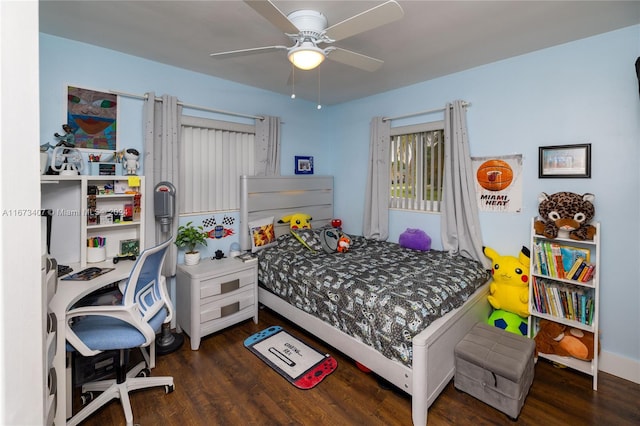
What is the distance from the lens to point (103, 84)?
2.62 meters

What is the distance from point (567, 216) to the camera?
2361mm

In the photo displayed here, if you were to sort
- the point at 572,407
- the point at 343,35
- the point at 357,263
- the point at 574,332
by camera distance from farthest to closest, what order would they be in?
the point at 357,263, the point at 574,332, the point at 572,407, the point at 343,35

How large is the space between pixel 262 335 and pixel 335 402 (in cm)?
107

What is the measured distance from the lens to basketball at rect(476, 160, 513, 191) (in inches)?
112

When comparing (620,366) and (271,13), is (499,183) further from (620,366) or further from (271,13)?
(271,13)

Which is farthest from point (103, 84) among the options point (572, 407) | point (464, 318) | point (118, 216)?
point (572, 407)

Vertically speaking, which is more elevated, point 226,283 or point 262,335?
point 226,283

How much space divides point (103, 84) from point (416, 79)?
3003 mm

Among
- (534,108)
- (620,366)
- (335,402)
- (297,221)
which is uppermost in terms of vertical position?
(534,108)

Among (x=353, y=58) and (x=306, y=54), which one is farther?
(x=353, y=58)

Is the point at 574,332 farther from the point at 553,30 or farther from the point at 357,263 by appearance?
the point at 553,30

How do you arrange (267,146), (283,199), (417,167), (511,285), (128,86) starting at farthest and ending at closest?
(283,199), (267,146), (417,167), (128,86), (511,285)

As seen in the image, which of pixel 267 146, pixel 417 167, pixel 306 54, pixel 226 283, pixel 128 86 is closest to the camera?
pixel 306 54

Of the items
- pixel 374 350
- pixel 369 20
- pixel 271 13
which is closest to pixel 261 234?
pixel 374 350
